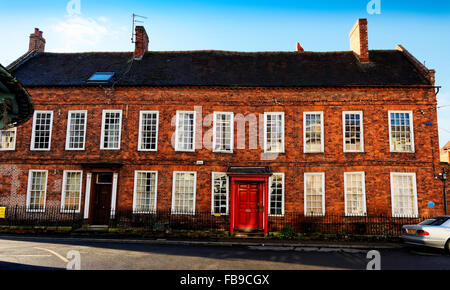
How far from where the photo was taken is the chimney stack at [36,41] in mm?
21812

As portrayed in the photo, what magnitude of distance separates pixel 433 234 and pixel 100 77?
1878 cm

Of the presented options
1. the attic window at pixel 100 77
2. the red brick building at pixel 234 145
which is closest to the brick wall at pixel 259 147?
the red brick building at pixel 234 145

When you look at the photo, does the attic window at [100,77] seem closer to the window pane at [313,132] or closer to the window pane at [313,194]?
the window pane at [313,132]

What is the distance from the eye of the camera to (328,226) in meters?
15.8

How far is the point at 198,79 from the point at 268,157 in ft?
20.6

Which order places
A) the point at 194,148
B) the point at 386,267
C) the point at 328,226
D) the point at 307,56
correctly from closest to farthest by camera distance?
the point at 386,267
the point at 328,226
the point at 194,148
the point at 307,56

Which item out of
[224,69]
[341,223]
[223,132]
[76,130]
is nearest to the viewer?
[341,223]

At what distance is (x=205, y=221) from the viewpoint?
1619 cm

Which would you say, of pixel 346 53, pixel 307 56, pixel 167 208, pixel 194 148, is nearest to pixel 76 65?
pixel 194 148

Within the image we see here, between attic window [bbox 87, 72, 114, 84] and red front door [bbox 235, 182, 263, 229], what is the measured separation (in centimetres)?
1022

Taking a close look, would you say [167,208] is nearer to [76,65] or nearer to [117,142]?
[117,142]

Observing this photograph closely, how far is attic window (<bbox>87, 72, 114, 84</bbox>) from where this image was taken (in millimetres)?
18219

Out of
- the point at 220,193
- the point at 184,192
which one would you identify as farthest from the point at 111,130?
the point at 220,193

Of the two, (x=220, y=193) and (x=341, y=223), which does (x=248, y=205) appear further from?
(x=341, y=223)
